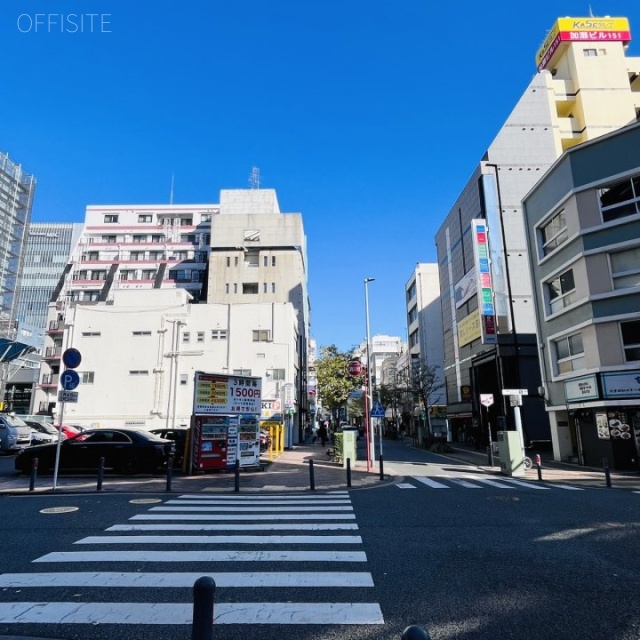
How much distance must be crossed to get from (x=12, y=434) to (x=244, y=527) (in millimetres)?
22152

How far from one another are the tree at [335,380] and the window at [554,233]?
24.7 m

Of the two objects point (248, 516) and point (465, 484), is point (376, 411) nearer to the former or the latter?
point (465, 484)

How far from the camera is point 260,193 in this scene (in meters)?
67.8

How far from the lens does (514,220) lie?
1441 inches

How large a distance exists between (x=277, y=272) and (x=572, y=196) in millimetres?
41508

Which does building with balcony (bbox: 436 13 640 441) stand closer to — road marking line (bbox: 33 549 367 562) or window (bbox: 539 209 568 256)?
window (bbox: 539 209 568 256)

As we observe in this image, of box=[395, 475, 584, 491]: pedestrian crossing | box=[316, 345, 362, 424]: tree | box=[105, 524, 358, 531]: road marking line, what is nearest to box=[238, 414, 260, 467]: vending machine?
box=[395, 475, 584, 491]: pedestrian crossing

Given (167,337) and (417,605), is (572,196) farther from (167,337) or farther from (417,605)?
(167,337)

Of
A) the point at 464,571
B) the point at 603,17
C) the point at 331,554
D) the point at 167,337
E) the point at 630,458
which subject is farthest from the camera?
the point at 603,17

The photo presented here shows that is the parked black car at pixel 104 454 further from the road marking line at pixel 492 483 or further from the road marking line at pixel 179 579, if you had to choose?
the road marking line at pixel 179 579

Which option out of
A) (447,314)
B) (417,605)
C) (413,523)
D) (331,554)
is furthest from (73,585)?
(447,314)

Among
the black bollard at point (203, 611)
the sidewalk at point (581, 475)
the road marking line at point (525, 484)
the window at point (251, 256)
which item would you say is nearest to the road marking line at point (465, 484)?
the road marking line at point (525, 484)

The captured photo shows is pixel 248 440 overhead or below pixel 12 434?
below

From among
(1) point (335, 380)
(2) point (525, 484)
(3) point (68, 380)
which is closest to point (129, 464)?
(3) point (68, 380)
